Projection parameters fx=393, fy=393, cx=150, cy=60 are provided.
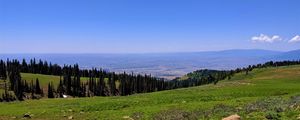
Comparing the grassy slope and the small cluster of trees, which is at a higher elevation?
the grassy slope

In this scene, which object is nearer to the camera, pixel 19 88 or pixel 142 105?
pixel 142 105

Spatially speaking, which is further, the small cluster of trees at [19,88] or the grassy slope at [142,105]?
the small cluster of trees at [19,88]

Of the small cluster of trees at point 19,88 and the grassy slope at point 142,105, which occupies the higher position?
the grassy slope at point 142,105

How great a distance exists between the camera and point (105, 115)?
36219 millimetres

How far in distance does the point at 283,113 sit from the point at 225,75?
166m

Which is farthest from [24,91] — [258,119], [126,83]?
[258,119]

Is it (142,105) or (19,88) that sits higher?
(142,105)

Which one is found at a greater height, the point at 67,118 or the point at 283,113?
the point at 283,113

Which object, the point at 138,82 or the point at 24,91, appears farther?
the point at 138,82

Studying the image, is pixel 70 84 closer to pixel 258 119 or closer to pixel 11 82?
pixel 11 82

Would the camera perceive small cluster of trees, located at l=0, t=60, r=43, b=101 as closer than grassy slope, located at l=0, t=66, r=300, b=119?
No

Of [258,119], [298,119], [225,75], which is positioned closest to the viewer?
[298,119]

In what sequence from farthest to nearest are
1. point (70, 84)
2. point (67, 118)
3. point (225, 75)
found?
point (225, 75)
point (70, 84)
point (67, 118)

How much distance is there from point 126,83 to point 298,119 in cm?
13660
